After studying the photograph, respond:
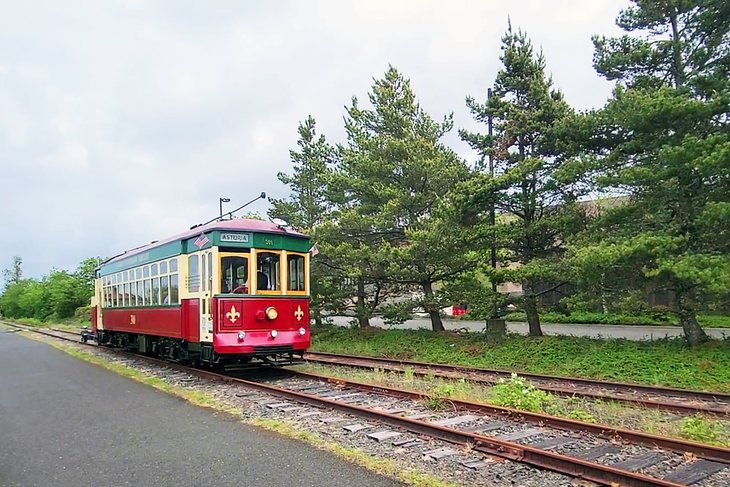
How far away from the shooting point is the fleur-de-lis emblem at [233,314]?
432 inches

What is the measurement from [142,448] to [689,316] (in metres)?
10.8

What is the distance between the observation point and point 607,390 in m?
10.1

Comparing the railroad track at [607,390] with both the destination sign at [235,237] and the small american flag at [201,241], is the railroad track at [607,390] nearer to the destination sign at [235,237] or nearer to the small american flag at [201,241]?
the destination sign at [235,237]

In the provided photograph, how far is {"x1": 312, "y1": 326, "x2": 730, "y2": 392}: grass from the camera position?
1096 centimetres

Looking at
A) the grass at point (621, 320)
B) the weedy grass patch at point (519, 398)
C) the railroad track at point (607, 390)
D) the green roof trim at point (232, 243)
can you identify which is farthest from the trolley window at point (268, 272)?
the grass at point (621, 320)

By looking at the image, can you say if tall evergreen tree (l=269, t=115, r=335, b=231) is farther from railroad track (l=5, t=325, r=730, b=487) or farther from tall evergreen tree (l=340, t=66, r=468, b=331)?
railroad track (l=5, t=325, r=730, b=487)

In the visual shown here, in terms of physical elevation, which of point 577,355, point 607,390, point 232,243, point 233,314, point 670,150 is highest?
point 670,150

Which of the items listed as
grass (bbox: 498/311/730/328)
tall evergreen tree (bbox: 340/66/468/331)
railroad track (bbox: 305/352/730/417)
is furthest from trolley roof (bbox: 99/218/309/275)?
grass (bbox: 498/311/730/328)

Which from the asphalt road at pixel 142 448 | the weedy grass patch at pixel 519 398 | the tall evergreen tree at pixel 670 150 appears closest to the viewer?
the asphalt road at pixel 142 448

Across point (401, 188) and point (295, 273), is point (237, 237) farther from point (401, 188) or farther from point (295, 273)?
point (401, 188)

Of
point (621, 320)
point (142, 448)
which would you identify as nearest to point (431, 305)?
point (142, 448)

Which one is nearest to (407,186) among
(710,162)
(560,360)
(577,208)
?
(577,208)

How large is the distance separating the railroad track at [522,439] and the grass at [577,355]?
4.92 m

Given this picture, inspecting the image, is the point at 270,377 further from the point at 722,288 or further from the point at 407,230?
the point at 722,288
